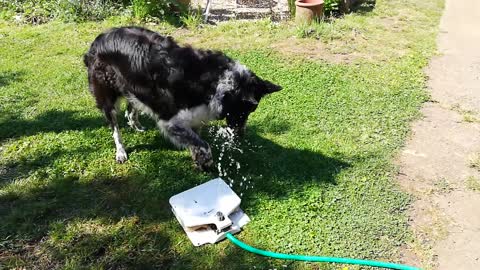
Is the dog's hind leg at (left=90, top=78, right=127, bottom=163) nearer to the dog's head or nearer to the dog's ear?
the dog's head

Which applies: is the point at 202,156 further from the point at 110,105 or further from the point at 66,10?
the point at 66,10

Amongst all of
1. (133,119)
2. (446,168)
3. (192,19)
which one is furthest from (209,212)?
(192,19)

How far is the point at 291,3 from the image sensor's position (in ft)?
25.7

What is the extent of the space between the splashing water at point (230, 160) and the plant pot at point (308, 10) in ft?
12.7

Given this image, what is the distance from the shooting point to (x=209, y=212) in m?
3.42

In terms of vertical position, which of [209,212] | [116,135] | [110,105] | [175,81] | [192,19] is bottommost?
[209,212]

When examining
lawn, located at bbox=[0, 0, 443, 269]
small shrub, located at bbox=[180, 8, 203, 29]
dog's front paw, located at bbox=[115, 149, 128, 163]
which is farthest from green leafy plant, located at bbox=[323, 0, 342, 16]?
dog's front paw, located at bbox=[115, 149, 128, 163]

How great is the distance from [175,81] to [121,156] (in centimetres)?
112

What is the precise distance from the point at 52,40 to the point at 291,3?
4440 mm

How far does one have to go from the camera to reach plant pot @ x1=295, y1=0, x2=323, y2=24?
24.5 feet

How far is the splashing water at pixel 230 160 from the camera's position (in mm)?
3936

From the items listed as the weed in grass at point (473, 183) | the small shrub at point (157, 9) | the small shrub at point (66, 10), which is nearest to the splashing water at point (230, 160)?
the weed in grass at point (473, 183)

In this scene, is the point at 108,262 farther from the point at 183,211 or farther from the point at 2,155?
the point at 2,155

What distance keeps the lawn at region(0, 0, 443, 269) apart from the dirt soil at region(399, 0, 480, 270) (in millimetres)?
164
